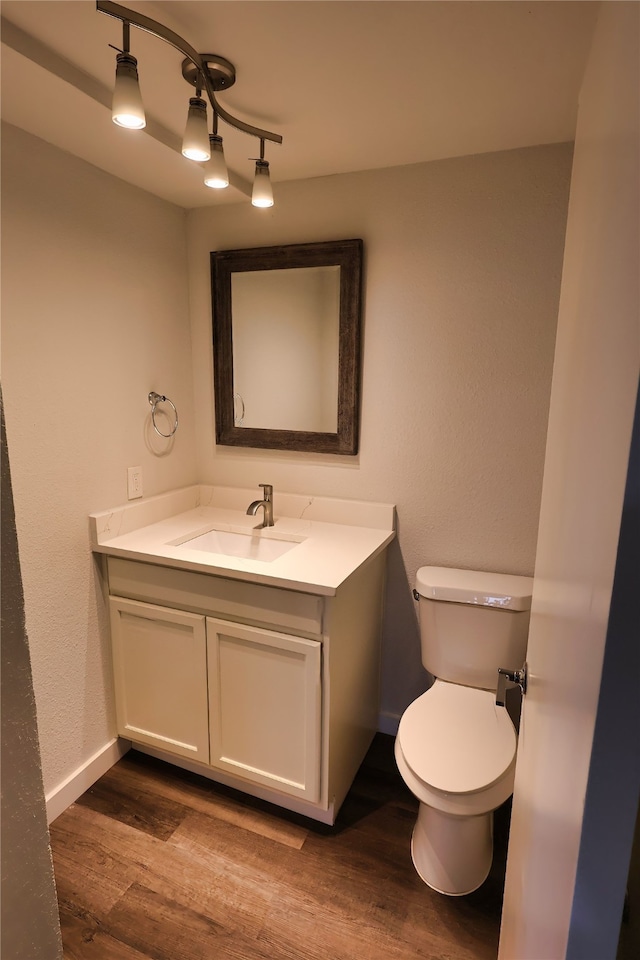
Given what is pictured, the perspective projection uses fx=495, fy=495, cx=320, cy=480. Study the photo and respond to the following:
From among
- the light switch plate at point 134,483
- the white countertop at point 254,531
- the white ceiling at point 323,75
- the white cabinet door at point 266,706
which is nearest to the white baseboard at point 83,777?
the white cabinet door at point 266,706

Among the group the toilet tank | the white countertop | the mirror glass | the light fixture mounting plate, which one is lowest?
the toilet tank

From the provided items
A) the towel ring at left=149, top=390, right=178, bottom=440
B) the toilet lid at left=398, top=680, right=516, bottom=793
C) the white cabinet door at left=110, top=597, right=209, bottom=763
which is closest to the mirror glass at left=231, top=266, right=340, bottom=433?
the towel ring at left=149, top=390, right=178, bottom=440

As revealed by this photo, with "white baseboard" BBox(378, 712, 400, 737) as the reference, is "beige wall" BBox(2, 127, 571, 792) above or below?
above

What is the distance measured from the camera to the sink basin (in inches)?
77.9

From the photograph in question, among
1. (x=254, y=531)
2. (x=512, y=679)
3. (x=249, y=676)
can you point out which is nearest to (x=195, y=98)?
(x=254, y=531)

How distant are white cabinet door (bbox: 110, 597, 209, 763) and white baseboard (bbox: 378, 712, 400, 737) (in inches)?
30.1

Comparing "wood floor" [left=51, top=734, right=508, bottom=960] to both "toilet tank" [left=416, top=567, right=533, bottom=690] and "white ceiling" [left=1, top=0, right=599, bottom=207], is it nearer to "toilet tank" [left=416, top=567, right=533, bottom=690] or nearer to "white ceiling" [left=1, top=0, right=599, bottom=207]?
"toilet tank" [left=416, top=567, right=533, bottom=690]

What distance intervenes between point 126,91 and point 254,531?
4.67 ft

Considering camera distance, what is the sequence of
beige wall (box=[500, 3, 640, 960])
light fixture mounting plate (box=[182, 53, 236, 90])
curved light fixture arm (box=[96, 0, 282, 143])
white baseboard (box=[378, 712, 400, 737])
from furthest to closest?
white baseboard (box=[378, 712, 400, 737]) → light fixture mounting plate (box=[182, 53, 236, 90]) → curved light fixture arm (box=[96, 0, 282, 143]) → beige wall (box=[500, 3, 640, 960])

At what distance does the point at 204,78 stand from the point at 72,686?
189cm

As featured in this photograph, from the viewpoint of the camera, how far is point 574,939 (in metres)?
0.45

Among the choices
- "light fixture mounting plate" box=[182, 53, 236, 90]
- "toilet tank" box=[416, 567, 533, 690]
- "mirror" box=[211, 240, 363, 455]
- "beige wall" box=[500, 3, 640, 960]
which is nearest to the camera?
"beige wall" box=[500, 3, 640, 960]

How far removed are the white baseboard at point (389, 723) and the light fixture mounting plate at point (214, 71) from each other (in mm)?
2264

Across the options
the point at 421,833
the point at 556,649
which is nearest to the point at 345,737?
the point at 421,833
